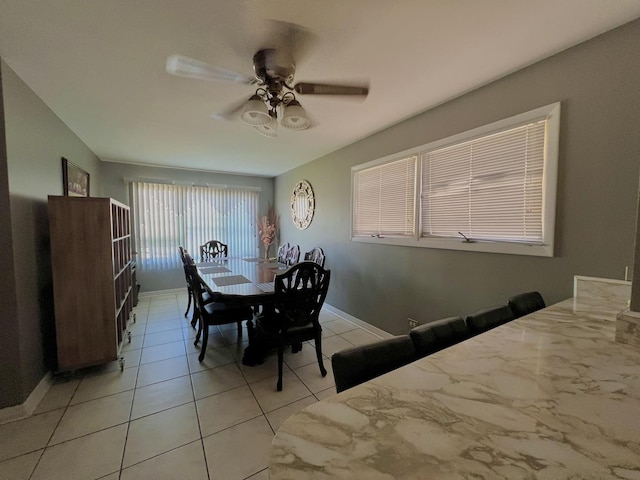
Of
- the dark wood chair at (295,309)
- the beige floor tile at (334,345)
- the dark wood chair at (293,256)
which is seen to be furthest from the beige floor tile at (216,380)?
the dark wood chair at (293,256)

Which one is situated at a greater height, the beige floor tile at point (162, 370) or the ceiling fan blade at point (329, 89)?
the ceiling fan blade at point (329, 89)

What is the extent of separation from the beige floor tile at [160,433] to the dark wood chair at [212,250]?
10.3ft

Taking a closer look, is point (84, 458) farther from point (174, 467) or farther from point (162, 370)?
point (162, 370)

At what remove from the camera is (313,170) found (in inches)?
165

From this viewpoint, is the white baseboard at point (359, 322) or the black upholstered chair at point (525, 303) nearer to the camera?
the black upholstered chair at point (525, 303)

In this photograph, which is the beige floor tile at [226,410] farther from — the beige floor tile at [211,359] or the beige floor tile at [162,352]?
the beige floor tile at [162,352]

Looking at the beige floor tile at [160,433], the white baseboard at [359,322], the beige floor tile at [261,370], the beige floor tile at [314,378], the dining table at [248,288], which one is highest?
the dining table at [248,288]

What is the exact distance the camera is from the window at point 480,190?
1.70 meters

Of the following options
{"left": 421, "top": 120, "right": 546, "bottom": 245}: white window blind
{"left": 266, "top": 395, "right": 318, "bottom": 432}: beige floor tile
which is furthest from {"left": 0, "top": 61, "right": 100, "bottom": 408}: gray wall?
{"left": 421, "top": 120, "right": 546, "bottom": 245}: white window blind

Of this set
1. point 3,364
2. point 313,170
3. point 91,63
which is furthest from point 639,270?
point 313,170

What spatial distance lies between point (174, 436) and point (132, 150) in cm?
376

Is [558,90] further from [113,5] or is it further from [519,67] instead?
[113,5]

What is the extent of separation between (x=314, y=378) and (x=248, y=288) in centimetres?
96

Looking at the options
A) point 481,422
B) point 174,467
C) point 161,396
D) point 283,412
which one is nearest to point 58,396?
point 161,396
